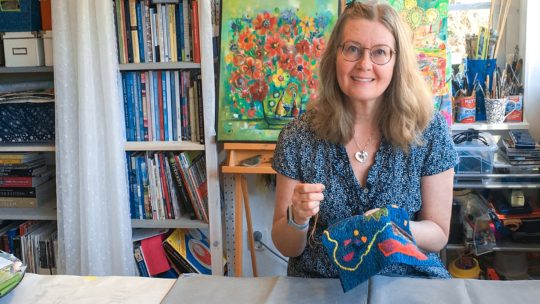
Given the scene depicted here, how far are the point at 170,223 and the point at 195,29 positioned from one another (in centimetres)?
80

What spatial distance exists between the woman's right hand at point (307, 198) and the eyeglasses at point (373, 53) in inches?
14.3

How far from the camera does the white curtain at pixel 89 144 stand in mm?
2074

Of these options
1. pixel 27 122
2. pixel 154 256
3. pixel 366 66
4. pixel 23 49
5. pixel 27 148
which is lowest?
pixel 154 256

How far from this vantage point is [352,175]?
1.37 metres

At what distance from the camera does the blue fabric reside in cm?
137

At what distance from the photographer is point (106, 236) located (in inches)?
87.7

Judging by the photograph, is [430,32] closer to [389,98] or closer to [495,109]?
[495,109]

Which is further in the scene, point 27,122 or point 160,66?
point 27,122

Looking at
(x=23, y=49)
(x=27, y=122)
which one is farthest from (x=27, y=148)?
(x=23, y=49)

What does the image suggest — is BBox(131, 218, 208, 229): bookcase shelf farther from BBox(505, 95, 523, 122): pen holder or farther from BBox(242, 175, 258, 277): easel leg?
BBox(505, 95, 523, 122): pen holder

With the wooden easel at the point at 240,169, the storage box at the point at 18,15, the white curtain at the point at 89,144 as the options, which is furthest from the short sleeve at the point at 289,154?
the storage box at the point at 18,15

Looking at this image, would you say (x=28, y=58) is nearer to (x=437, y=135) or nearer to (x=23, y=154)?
(x=23, y=154)

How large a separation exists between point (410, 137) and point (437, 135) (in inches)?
3.5

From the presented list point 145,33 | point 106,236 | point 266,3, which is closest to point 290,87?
point 266,3
